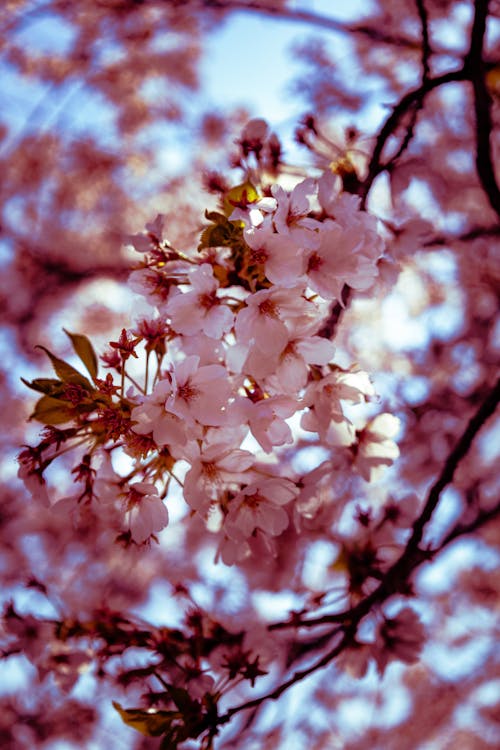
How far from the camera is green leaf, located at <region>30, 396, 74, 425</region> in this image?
1.40 meters

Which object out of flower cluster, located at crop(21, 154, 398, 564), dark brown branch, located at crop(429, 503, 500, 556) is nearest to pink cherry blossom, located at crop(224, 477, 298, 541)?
flower cluster, located at crop(21, 154, 398, 564)

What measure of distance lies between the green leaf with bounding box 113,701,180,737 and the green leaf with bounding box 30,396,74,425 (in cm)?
72

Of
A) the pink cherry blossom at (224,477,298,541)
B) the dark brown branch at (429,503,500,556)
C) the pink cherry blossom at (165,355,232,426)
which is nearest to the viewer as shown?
the pink cherry blossom at (165,355,232,426)

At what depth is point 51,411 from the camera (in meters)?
1.40

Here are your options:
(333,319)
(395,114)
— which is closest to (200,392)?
(333,319)

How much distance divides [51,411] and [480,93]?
1555mm

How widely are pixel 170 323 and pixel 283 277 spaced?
0.32 metres

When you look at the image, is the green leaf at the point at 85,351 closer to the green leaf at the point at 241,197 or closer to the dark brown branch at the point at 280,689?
the green leaf at the point at 241,197

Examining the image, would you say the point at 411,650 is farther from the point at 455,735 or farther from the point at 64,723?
the point at 455,735

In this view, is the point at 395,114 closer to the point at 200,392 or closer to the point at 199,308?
the point at 199,308

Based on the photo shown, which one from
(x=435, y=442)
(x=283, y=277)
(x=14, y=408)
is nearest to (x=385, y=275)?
(x=283, y=277)

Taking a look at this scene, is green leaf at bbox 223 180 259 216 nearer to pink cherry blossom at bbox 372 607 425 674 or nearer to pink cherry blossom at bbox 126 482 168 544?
pink cherry blossom at bbox 126 482 168 544

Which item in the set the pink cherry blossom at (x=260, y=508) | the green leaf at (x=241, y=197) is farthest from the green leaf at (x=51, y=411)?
the green leaf at (x=241, y=197)

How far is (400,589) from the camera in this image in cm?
177
